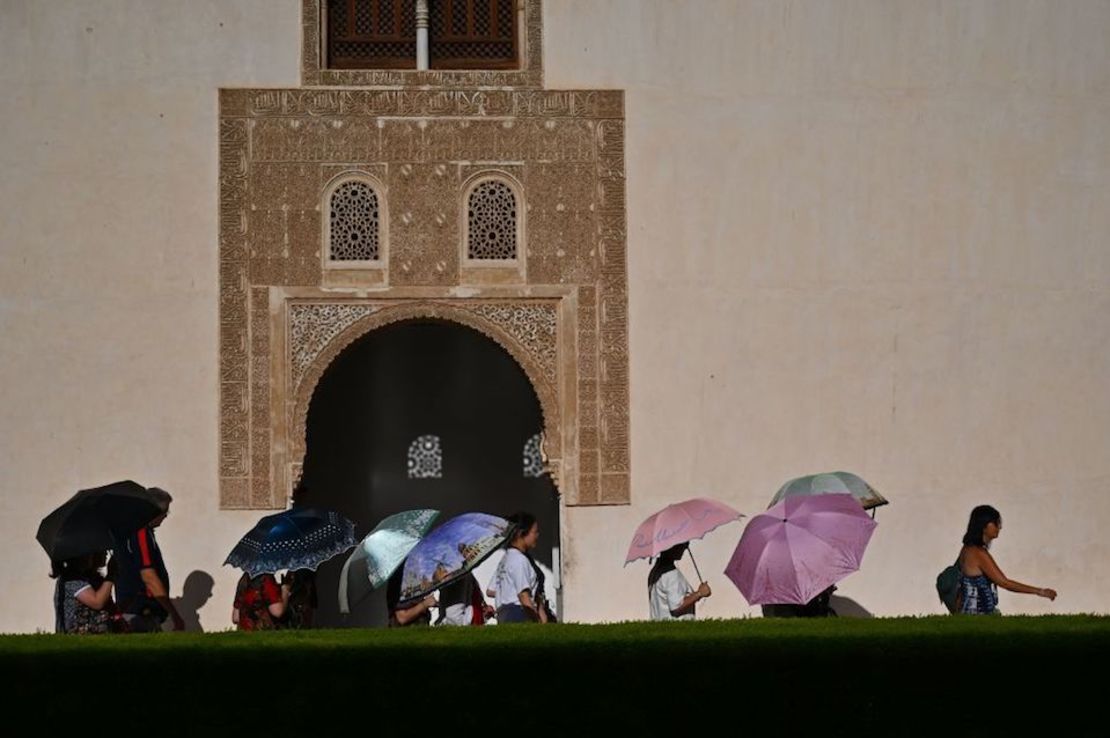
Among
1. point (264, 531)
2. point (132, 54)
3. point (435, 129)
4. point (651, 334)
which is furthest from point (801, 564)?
point (132, 54)

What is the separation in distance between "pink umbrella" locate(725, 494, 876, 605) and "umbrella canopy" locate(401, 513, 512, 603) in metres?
0.99

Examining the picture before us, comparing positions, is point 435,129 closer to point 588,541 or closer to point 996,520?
point 588,541

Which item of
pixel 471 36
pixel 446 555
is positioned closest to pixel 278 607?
pixel 446 555

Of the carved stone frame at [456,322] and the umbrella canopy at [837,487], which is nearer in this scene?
the umbrella canopy at [837,487]

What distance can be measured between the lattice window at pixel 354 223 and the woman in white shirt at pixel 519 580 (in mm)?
2743

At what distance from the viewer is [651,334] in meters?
11.2

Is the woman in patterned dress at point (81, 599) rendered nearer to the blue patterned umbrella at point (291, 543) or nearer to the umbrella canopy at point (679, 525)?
the blue patterned umbrella at point (291, 543)

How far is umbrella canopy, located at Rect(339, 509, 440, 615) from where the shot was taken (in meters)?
9.02

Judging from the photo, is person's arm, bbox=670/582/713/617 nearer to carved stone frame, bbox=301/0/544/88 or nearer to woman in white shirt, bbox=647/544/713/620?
woman in white shirt, bbox=647/544/713/620

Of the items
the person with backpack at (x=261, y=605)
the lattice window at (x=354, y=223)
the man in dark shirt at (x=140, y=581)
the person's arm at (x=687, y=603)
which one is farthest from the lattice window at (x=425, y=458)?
the person's arm at (x=687, y=603)

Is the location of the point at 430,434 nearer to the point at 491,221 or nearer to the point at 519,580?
the point at 491,221

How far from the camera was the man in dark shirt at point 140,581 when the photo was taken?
30.6 ft

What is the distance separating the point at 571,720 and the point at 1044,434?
16.5ft

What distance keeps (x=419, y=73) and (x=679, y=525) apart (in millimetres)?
3430
